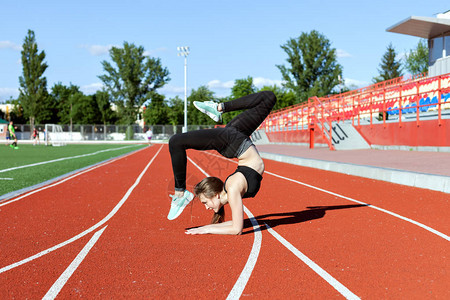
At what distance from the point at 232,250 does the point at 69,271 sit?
169 centimetres

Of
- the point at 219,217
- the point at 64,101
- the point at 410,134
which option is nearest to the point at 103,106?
the point at 64,101

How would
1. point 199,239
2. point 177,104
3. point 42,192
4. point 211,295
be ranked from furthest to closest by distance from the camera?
point 177,104 → point 42,192 → point 199,239 → point 211,295

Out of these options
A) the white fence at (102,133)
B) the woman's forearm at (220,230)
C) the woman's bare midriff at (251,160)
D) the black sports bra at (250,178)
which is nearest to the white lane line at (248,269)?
the woman's forearm at (220,230)

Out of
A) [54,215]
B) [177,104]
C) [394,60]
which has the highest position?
[394,60]

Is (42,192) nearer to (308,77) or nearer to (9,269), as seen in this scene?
(9,269)

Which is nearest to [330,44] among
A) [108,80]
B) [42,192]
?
[108,80]

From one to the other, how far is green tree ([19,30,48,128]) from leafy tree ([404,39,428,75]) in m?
64.8

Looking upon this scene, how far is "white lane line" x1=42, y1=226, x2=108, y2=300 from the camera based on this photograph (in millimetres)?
3398

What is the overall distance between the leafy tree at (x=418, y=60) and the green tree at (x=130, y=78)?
48.4m

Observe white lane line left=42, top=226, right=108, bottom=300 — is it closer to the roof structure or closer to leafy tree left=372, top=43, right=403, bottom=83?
the roof structure

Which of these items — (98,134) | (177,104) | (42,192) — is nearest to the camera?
(42,192)

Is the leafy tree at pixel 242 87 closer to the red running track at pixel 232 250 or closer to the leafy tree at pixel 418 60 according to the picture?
the leafy tree at pixel 418 60

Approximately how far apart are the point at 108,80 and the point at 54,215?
84441mm

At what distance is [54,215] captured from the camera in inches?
271
